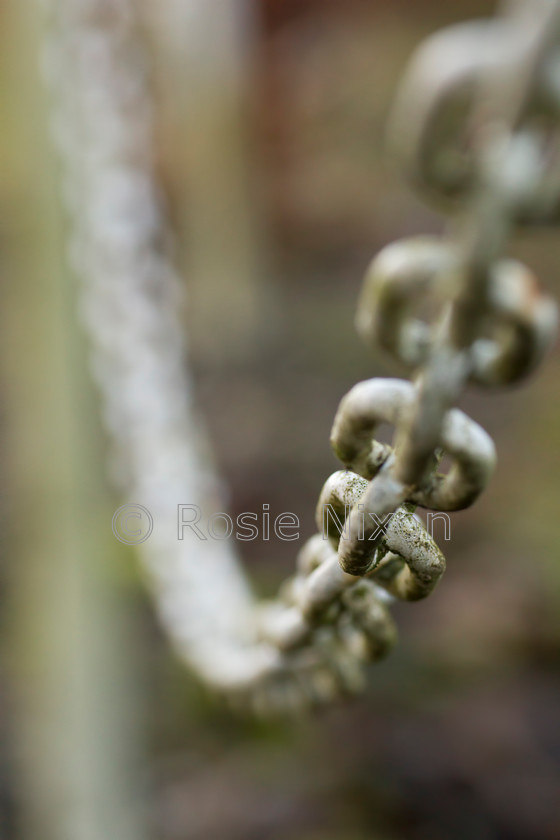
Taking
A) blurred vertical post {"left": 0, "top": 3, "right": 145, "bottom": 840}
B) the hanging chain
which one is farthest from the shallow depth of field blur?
the hanging chain

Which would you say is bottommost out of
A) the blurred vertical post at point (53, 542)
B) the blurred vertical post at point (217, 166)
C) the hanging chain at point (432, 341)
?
the hanging chain at point (432, 341)

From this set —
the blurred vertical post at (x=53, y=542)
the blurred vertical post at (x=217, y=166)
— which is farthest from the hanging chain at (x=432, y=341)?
the blurred vertical post at (x=217, y=166)

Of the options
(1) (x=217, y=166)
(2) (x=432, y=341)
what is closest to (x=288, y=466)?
(1) (x=217, y=166)

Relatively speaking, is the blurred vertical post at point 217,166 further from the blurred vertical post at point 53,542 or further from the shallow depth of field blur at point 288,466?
the blurred vertical post at point 53,542

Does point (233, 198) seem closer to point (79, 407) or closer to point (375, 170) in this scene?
point (375, 170)

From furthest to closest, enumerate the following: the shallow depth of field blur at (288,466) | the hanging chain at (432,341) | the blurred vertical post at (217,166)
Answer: the blurred vertical post at (217,166) < the shallow depth of field blur at (288,466) < the hanging chain at (432,341)

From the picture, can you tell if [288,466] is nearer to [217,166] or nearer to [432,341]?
[217,166]

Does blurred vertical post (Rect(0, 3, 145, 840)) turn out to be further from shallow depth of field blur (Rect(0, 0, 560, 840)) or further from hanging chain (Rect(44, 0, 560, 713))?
hanging chain (Rect(44, 0, 560, 713))
